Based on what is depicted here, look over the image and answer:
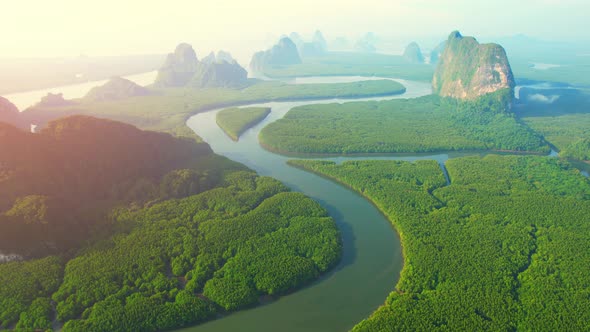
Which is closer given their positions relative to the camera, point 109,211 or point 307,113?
point 109,211

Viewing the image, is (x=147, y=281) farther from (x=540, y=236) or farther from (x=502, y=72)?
(x=502, y=72)

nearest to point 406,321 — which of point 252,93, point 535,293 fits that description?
point 535,293

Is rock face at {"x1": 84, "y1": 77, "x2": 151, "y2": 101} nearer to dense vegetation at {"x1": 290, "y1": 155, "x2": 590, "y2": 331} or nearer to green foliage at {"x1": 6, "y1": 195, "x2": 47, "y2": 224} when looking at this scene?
dense vegetation at {"x1": 290, "y1": 155, "x2": 590, "y2": 331}

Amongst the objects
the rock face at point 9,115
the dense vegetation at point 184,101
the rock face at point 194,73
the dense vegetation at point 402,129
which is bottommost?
the dense vegetation at point 402,129

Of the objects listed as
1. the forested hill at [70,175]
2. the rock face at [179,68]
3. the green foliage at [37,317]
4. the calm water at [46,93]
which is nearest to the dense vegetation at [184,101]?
the rock face at [179,68]

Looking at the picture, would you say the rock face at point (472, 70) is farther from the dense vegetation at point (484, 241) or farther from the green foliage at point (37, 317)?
the green foliage at point (37, 317)
